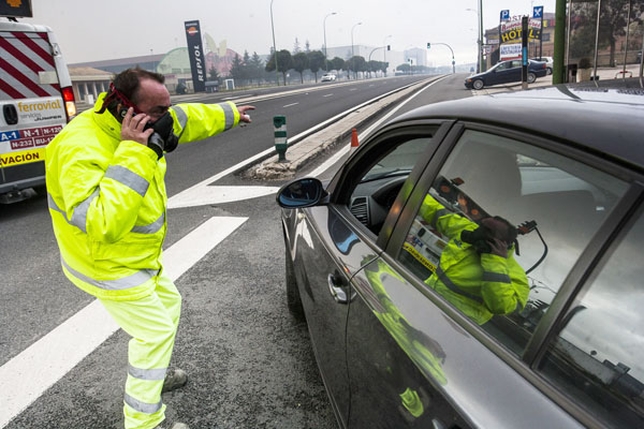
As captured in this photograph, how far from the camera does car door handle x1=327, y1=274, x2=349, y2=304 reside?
6.26 ft

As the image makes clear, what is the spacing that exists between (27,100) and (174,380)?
5.29m

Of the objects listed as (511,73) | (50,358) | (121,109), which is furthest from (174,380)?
(511,73)

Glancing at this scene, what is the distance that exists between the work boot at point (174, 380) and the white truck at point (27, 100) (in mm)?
4800

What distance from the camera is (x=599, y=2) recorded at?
5.83 meters

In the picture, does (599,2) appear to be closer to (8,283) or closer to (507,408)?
(507,408)

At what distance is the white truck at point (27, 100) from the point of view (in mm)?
6199

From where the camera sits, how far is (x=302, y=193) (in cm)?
262

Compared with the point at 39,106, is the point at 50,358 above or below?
below

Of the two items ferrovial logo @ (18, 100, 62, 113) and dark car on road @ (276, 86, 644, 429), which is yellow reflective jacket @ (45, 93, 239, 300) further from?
ferrovial logo @ (18, 100, 62, 113)

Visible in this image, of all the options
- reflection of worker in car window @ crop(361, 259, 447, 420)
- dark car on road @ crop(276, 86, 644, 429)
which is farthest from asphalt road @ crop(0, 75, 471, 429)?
reflection of worker in car window @ crop(361, 259, 447, 420)

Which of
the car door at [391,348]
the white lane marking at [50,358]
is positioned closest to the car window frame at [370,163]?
the car door at [391,348]

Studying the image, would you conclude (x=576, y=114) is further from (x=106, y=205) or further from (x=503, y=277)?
(x=106, y=205)

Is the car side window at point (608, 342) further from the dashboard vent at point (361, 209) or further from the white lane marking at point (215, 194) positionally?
the white lane marking at point (215, 194)

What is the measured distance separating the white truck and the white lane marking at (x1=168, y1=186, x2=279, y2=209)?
181cm
